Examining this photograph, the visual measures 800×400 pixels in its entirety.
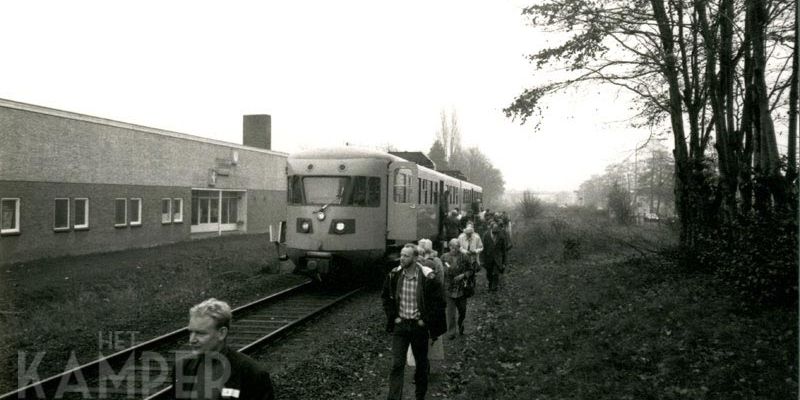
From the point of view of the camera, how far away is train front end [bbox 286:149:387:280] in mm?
12383

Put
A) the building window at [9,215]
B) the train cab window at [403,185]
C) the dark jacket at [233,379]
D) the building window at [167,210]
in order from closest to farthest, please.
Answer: the dark jacket at [233,379] < the train cab window at [403,185] < the building window at [9,215] < the building window at [167,210]

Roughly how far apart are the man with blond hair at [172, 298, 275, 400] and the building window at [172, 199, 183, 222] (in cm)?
2454

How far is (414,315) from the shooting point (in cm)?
593

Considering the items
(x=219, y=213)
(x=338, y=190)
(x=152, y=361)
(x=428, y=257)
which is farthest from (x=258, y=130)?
(x=428, y=257)

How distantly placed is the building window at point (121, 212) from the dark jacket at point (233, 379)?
69.7ft

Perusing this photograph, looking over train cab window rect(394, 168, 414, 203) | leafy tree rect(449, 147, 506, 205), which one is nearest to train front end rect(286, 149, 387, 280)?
train cab window rect(394, 168, 414, 203)

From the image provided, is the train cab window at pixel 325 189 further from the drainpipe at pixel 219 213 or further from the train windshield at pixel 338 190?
the drainpipe at pixel 219 213

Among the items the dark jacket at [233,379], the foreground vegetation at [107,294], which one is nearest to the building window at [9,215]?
the foreground vegetation at [107,294]

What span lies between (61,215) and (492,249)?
1509cm

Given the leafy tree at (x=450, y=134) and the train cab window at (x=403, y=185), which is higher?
the leafy tree at (x=450, y=134)

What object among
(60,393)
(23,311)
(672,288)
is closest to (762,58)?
(672,288)

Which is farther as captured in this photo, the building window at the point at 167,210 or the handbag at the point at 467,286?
the building window at the point at 167,210

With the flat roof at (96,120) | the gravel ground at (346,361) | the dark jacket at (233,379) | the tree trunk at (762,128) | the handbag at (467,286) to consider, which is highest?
the flat roof at (96,120)

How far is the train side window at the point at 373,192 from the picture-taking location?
12617 mm
